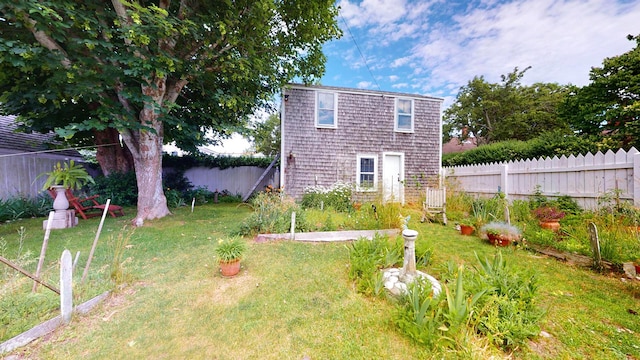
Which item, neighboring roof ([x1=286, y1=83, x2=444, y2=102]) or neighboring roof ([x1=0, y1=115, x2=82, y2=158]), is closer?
neighboring roof ([x1=0, y1=115, x2=82, y2=158])

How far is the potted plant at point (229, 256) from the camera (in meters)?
2.83

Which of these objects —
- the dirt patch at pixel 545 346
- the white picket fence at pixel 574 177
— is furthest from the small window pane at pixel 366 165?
the dirt patch at pixel 545 346

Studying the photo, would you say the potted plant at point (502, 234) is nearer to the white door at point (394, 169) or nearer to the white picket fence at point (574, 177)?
the white picket fence at point (574, 177)

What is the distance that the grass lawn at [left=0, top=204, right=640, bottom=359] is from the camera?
1.71 meters

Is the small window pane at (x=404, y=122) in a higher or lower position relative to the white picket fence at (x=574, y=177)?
higher

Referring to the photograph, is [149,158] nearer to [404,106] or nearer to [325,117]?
[325,117]

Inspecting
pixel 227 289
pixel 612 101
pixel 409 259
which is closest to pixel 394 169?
pixel 409 259

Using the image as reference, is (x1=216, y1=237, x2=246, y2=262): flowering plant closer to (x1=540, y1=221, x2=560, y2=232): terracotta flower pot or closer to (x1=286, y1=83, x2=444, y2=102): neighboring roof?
A: (x1=540, y1=221, x2=560, y2=232): terracotta flower pot

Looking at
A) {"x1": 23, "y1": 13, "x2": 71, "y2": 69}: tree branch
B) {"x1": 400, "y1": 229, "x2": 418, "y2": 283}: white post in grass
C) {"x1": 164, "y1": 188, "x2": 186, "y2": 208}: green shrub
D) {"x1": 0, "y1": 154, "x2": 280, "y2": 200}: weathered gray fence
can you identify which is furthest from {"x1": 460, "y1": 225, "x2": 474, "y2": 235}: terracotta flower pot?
{"x1": 23, "y1": 13, "x2": 71, "y2": 69}: tree branch

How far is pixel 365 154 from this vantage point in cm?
851

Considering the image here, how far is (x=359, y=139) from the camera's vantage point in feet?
27.8

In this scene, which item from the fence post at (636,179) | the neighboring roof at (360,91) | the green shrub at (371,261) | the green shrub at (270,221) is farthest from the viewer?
the neighboring roof at (360,91)

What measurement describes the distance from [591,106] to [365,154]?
10.1 metres

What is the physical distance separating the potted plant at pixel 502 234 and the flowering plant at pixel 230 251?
175 inches
